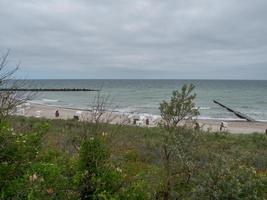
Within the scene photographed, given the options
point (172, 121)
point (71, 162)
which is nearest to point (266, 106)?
point (172, 121)

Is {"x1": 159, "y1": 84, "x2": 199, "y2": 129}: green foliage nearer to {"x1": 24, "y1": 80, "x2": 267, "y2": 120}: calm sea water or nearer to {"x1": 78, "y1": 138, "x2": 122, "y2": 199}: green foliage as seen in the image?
{"x1": 78, "y1": 138, "x2": 122, "y2": 199}: green foliage

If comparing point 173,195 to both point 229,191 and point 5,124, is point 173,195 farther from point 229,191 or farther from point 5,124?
point 5,124

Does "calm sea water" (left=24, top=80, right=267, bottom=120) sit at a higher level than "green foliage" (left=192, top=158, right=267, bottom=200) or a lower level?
lower

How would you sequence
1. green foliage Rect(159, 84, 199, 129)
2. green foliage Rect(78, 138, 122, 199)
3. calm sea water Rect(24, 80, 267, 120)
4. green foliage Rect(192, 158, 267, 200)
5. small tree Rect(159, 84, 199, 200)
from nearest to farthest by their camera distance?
green foliage Rect(78, 138, 122, 199)
green foliage Rect(192, 158, 267, 200)
small tree Rect(159, 84, 199, 200)
green foliage Rect(159, 84, 199, 129)
calm sea water Rect(24, 80, 267, 120)

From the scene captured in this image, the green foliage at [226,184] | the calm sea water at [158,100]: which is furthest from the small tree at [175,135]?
the calm sea water at [158,100]

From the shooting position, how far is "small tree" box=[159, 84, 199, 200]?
9.00m

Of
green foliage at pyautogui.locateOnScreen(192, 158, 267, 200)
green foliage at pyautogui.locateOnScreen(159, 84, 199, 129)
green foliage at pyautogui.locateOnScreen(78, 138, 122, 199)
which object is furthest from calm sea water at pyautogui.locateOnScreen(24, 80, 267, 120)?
green foliage at pyautogui.locateOnScreen(78, 138, 122, 199)

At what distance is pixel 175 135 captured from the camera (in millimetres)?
Answer: 9906

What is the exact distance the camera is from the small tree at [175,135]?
9.00 metres

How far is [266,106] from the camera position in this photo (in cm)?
6781

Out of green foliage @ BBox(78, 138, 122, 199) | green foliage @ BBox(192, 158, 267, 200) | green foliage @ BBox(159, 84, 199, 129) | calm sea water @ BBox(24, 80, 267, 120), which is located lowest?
calm sea water @ BBox(24, 80, 267, 120)

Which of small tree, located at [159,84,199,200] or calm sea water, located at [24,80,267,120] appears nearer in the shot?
small tree, located at [159,84,199,200]

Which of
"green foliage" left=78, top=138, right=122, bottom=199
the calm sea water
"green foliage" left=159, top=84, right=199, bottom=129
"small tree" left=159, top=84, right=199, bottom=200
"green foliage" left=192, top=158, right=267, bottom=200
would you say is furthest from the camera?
the calm sea water

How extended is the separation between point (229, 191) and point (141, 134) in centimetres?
1780
